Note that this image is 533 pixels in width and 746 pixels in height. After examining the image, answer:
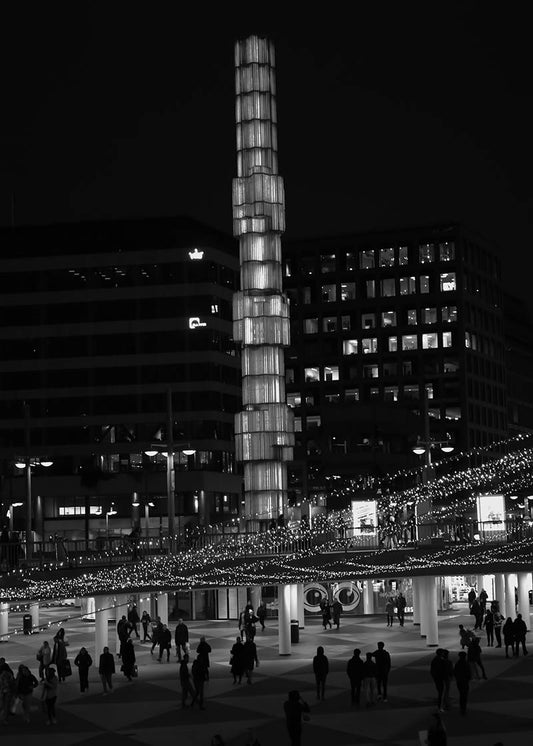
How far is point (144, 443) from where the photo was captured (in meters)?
98.0

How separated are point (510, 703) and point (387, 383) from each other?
10508cm

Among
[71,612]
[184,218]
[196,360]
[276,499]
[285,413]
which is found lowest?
[71,612]

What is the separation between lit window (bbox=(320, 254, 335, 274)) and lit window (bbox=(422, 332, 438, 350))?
1242 cm

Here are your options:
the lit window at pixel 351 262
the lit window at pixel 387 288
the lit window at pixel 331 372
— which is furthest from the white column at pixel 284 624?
the lit window at pixel 351 262

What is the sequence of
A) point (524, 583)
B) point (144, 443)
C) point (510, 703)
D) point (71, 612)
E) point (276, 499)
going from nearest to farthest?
point (510, 703)
point (524, 583)
point (276, 499)
point (71, 612)
point (144, 443)

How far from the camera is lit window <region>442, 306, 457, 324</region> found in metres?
136

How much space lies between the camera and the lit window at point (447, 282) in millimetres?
135375

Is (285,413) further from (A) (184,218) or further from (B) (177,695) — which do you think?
(A) (184,218)

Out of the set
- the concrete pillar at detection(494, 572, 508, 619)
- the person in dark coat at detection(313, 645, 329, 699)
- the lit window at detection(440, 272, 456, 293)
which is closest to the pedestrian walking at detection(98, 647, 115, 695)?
the person in dark coat at detection(313, 645, 329, 699)

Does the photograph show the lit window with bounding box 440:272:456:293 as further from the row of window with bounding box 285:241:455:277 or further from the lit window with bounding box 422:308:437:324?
the lit window with bounding box 422:308:437:324

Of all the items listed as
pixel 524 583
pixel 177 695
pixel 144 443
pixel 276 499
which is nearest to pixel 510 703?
pixel 177 695

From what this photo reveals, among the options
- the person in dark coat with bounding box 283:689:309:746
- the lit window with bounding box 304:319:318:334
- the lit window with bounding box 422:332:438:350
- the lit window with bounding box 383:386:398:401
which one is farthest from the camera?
the lit window with bounding box 304:319:318:334

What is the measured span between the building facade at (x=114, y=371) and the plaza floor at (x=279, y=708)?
50.8 metres

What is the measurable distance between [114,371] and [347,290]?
46.5 m
